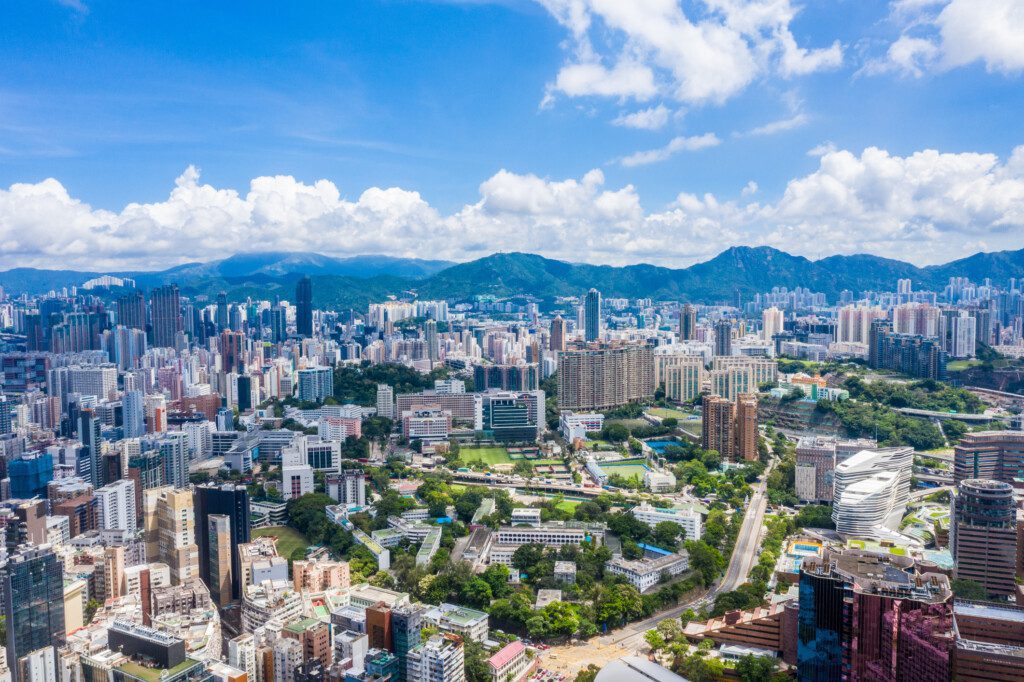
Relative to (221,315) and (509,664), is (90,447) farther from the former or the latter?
(221,315)

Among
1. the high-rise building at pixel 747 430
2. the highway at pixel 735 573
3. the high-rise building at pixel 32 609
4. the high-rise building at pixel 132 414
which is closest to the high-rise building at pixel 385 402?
the high-rise building at pixel 132 414

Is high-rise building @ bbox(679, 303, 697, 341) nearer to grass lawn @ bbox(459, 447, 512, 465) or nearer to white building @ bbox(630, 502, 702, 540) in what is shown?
grass lawn @ bbox(459, 447, 512, 465)

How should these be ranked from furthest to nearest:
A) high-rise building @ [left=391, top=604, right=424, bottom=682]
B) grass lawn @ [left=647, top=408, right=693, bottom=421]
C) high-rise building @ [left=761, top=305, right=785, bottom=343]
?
high-rise building @ [left=761, top=305, right=785, bottom=343]
grass lawn @ [left=647, top=408, right=693, bottom=421]
high-rise building @ [left=391, top=604, right=424, bottom=682]

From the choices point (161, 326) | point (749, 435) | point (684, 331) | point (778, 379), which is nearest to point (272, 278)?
point (161, 326)

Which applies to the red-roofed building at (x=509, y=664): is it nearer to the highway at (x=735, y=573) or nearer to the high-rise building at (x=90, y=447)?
the highway at (x=735, y=573)

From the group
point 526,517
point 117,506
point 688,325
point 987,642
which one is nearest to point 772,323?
point 688,325

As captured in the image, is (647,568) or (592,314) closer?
(647,568)

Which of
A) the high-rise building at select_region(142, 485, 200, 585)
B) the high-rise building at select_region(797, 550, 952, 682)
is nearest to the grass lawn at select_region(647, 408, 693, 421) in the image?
the high-rise building at select_region(142, 485, 200, 585)
